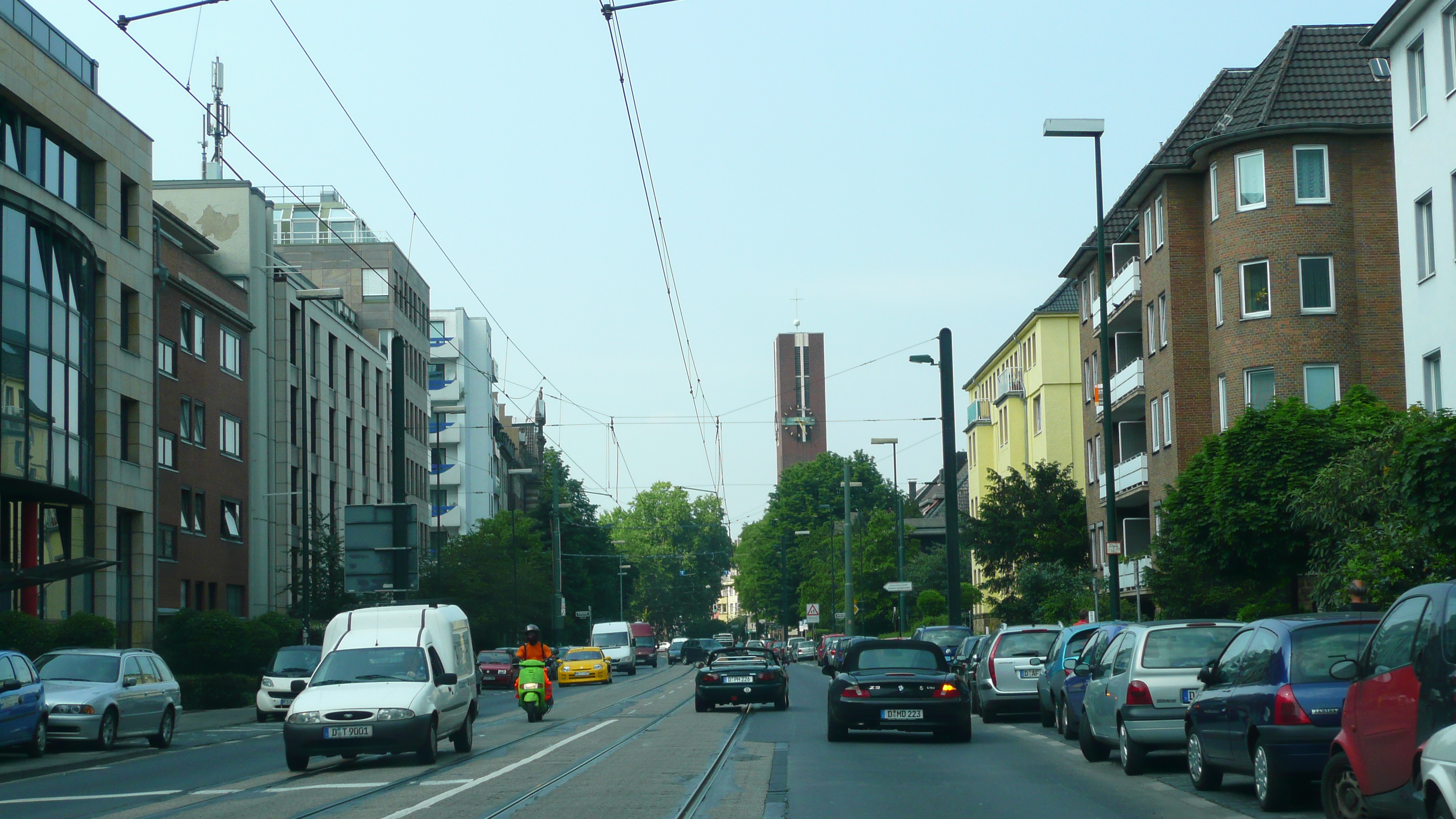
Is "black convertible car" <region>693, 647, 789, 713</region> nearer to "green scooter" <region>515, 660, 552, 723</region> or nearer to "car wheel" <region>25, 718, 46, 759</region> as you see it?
"green scooter" <region>515, 660, 552, 723</region>

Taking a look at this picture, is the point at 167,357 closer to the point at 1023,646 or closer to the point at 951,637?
the point at 951,637

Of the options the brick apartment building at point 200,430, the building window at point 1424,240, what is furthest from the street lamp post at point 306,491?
the building window at point 1424,240

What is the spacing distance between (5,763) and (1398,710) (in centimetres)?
1838

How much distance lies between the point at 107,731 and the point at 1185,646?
16.0 metres

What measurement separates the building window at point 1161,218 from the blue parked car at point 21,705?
34573 millimetres

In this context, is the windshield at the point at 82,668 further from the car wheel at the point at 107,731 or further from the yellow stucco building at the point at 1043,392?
the yellow stucco building at the point at 1043,392

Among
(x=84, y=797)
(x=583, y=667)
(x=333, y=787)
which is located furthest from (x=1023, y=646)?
(x=583, y=667)

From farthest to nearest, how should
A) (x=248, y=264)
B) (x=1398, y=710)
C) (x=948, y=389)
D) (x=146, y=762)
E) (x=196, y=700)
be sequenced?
(x=248, y=264) < (x=196, y=700) < (x=948, y=389) < (x=146, y=762) < (x=1398, y=710)

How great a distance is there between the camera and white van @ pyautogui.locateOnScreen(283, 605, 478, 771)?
60.5 feet

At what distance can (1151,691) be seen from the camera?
52.9 ft

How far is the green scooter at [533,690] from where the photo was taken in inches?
1132

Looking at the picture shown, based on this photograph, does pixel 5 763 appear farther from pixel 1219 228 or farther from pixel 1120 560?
pixel 1120 560

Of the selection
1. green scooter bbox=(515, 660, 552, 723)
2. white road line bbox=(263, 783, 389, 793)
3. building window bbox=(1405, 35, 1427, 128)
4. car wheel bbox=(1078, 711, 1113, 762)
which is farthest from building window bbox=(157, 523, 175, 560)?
car wheel bbox=(1078, 711, 1113, 762)

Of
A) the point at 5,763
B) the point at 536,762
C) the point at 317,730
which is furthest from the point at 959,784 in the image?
the point at 5,763
